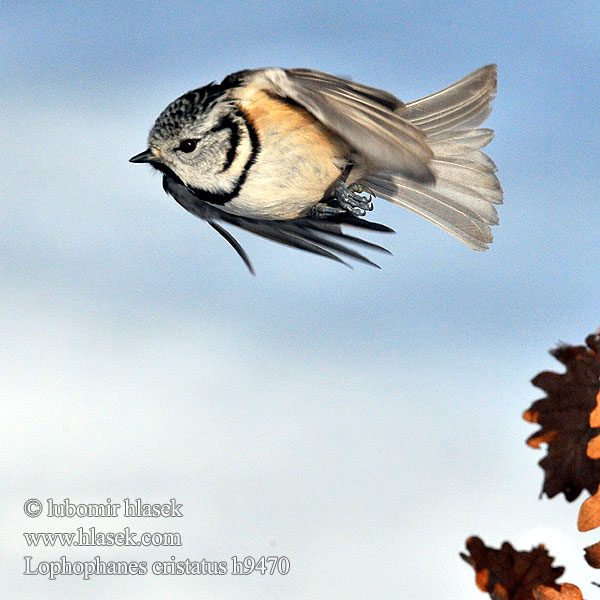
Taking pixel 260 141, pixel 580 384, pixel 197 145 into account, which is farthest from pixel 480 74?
pixel 580 384

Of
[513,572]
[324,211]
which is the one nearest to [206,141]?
[324,211]

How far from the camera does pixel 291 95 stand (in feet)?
9.07

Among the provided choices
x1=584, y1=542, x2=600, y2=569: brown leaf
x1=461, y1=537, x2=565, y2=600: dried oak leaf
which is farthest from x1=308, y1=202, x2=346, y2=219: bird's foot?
x1=584, y1=542, x2=600, y2=569: brown leaf

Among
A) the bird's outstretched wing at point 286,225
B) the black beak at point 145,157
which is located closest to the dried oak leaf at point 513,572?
the bird's outstretched wing at point 286,225

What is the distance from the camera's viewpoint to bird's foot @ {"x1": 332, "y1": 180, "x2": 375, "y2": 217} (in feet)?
11.4

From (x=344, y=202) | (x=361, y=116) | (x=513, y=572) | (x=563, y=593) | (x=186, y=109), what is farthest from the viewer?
(x=344, y=202)

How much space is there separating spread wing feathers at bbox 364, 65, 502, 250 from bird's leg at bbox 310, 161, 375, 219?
0.33 metres

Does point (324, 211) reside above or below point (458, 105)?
below

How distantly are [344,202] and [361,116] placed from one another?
0.68m

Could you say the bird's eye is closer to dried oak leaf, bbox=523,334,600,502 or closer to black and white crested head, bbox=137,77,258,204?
black and white crested head, bbox=137,77,258,204

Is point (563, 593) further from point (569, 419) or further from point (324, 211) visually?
point (324, 211)

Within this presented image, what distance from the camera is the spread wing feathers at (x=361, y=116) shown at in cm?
270

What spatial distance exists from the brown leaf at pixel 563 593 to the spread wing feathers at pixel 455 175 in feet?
7.69

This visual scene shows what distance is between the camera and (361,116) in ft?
9.32
